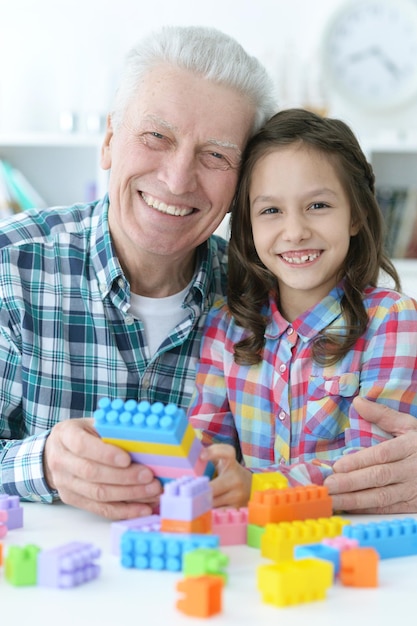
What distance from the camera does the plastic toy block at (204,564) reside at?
37.3 inches

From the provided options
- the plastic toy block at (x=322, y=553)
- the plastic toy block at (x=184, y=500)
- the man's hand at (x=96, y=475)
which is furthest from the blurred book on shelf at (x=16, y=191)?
the plastic toy block at (x=322, y=553)

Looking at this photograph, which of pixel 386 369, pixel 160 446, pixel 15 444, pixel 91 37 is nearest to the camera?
pixel 160 446

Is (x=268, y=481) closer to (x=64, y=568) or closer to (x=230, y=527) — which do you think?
(x=230, y=527)

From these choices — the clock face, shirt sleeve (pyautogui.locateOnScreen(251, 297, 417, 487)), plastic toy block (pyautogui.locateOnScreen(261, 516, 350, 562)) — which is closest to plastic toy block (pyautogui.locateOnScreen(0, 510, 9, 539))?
plastic toy block (pyautogui.locateOnScreen(261, 516, 350, 562))

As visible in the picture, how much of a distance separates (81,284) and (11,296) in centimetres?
14

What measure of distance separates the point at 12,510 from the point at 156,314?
658 millimetres

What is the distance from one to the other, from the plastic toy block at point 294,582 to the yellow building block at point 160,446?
0.20m

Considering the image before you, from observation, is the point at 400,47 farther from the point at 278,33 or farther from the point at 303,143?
the point at 303,143

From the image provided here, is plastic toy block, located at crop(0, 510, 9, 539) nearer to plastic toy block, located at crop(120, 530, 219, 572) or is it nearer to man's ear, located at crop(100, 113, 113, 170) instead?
plastic toy block, located at crop(120, 530, 219, 572)

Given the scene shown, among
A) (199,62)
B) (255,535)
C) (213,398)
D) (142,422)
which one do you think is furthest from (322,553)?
(199,62)

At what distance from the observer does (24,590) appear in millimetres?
953

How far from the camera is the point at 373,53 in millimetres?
3551

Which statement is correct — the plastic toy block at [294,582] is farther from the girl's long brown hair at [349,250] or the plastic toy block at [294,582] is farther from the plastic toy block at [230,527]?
the girl's long brown hair at [349,250]

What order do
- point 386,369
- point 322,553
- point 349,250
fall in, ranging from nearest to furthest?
point 322,553 < point 386,369 < point 349,250
